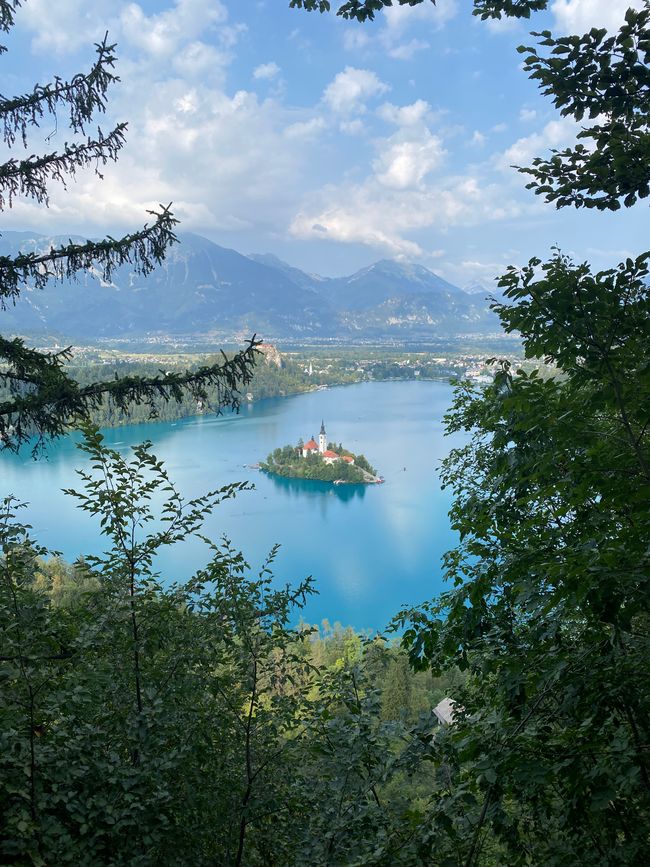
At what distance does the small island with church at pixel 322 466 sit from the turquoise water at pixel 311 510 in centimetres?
59

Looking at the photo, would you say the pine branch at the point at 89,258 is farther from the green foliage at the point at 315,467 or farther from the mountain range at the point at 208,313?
the mountain range at the point at 208,313

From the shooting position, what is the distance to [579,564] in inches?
41.9

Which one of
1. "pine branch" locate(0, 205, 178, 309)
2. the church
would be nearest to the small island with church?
the church

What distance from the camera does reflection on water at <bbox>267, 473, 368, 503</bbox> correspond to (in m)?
28.9

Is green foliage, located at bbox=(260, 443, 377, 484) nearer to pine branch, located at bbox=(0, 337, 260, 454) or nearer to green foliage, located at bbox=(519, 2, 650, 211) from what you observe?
pine branch, located at bbox=(0, 337, 260, 454)

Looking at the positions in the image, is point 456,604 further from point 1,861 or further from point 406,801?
point 1,861

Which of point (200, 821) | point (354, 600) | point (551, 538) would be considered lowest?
point (354, 600)

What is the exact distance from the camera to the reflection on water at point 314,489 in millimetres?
28883

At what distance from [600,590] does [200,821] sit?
1.50 metres

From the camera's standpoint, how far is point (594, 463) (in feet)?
4.01

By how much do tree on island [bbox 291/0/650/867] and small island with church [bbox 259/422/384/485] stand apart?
28.6m

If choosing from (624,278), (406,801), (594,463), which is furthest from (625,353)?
(406,801)

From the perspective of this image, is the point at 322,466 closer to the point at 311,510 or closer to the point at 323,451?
the point at 323,451

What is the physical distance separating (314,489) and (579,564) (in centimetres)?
2960
